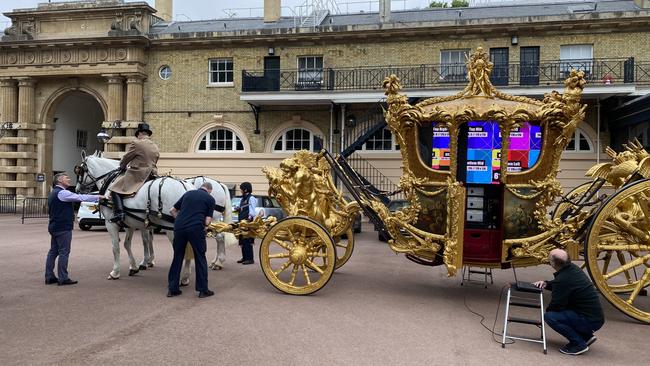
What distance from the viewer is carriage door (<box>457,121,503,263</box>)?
23.7 ft

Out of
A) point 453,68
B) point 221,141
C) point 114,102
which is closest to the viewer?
point 453,68

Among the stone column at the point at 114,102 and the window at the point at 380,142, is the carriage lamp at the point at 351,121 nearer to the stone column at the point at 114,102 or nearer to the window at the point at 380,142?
the window at the point at 380,142

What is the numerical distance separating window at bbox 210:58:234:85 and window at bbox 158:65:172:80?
6.54ft

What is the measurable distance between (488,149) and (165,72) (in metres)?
19.5

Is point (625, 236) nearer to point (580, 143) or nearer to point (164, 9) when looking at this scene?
Answer: point (580, 143)

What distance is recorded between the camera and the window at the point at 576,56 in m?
19.7

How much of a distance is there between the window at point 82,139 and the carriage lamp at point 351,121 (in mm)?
16246

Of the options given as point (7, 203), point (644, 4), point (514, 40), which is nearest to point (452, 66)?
point (514, 40)

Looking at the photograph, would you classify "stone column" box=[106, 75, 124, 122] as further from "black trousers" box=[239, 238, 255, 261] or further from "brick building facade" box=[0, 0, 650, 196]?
"black trousers" box=[239, 238, 255, 261]

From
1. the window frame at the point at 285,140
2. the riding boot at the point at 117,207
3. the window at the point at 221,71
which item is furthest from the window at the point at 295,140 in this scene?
the riding boot at the point at 117,207

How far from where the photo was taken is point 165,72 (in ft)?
77.4

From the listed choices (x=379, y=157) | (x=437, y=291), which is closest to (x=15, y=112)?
(x=379, y=157)

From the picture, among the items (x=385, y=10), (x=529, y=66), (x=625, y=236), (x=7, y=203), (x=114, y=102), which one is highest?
(x=385, y=10)

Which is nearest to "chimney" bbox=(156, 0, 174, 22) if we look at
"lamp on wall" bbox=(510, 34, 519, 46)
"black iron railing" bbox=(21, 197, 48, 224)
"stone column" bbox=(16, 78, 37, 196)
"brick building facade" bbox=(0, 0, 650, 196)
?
"brick building facade" bbox=(0, 0, 650, 196)
